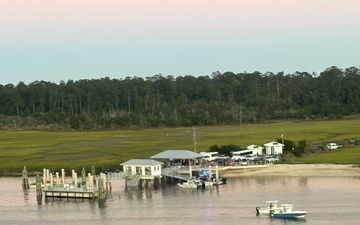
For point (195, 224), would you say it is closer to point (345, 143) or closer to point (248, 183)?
point (248, 183)

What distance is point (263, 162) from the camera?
9088 centimetres

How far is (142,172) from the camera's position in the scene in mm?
80688

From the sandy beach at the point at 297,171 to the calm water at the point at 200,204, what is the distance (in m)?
2.95

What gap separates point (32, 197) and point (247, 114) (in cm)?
11085

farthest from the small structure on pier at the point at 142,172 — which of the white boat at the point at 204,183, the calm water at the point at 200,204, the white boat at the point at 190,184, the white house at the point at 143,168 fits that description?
the white boat at the point at 204,183

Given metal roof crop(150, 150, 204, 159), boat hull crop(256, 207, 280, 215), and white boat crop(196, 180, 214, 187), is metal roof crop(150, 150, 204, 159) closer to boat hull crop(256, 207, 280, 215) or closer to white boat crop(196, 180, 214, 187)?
white boat crop(196, 180, 214, 187)

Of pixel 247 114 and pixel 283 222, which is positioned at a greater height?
pixel 247 114

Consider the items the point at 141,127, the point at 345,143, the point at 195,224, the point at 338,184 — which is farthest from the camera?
the point at 141,127

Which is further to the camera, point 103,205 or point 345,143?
point 345,143

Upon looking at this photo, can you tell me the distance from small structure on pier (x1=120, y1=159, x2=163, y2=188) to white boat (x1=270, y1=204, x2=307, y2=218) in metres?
23.6

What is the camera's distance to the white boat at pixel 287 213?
57.9 meters

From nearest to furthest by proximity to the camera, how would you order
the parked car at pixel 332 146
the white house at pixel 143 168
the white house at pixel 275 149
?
the white house at pixel 143 168 < the white house at pixel 275 149 < the parked car at pixel 332 146

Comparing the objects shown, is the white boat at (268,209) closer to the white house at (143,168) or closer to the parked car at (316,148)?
the white house at (143,168)

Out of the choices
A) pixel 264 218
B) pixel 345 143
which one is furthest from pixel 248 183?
pixel 345 143
